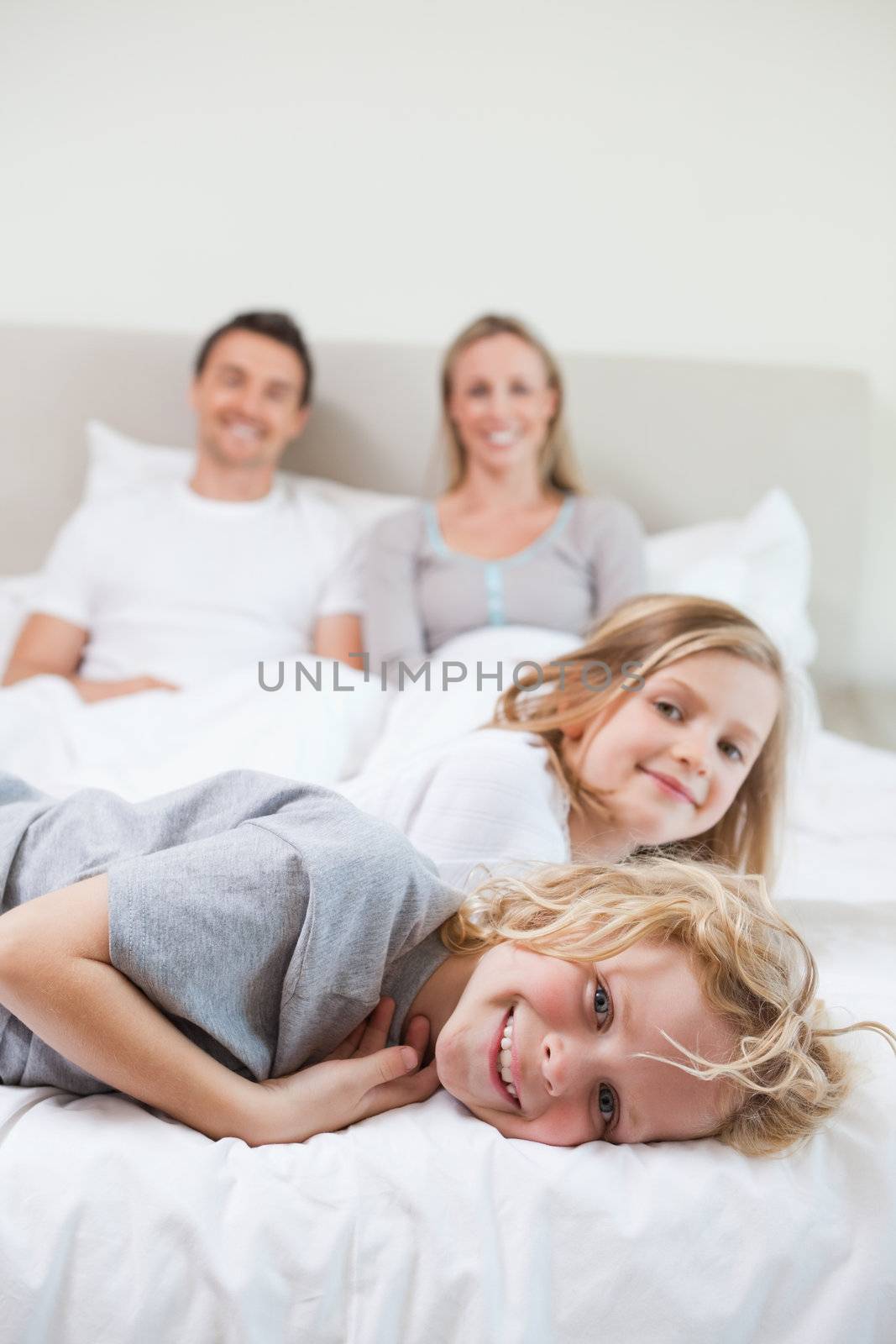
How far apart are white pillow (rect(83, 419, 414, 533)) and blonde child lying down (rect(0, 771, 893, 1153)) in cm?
114

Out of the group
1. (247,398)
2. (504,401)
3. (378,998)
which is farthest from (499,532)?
(378,998)

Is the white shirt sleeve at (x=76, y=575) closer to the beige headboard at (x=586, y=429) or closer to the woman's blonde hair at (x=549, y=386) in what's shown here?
the beige headboard at (x=586, y=429)

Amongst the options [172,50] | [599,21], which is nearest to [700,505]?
[599,21]

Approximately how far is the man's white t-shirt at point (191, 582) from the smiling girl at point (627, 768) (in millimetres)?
637

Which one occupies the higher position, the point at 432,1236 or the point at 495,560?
the point at 495,560

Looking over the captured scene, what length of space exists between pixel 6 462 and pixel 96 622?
1.48ft

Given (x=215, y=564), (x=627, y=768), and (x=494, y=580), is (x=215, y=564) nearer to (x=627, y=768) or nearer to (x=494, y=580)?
(x=494, y=580)

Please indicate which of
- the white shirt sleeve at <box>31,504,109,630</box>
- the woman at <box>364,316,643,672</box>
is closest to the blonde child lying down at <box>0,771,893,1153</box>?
the woman at <box>364,316,643,672</box>

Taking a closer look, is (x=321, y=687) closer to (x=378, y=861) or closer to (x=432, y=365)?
(x=378, y=861)

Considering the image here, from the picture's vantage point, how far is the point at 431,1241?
0.58 metres

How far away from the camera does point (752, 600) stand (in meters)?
1.63

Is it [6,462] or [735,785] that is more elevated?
[6,462]

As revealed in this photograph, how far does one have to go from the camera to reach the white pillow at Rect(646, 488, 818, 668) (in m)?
1.60

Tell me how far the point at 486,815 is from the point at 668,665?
239 millimetres
